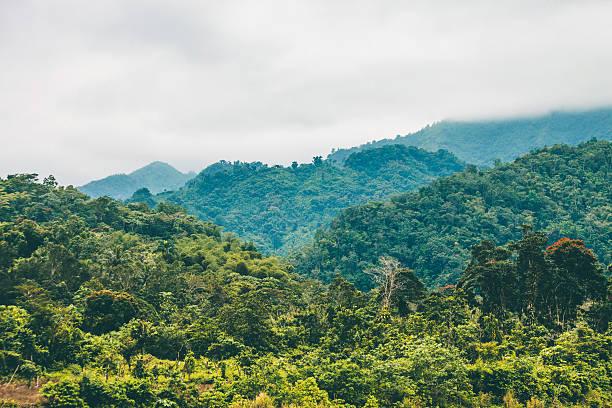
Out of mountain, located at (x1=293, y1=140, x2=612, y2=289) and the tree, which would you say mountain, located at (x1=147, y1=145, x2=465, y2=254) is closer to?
mountain, located at (x1=293, y1=140, x2=612, y2=289)

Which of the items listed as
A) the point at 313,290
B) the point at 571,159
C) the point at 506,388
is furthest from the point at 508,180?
the point at 506,388

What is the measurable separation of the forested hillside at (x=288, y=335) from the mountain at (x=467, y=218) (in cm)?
2450

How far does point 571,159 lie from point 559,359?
52434mm

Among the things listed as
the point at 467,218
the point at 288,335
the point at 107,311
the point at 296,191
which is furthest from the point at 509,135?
the point at 107,311

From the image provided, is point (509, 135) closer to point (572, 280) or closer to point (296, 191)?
point (296, 191)

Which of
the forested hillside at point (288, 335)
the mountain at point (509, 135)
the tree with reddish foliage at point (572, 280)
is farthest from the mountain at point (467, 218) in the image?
the mountain at point (509, 135)

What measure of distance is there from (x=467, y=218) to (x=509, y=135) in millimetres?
136206

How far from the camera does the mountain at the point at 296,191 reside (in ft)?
317

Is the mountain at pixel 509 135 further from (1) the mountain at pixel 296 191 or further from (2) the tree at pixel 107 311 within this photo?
(2) the tree at pixel 107 311

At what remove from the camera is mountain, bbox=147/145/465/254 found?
96.6 metres

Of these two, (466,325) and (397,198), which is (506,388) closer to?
(466,325)

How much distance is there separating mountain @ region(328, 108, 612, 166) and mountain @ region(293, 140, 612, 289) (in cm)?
8368

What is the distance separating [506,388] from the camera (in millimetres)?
13211

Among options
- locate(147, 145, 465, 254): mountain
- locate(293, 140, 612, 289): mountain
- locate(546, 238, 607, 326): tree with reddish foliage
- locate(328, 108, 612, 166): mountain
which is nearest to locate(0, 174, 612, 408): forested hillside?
locate(546, 238, 607, 326): tree with reddish foliage
